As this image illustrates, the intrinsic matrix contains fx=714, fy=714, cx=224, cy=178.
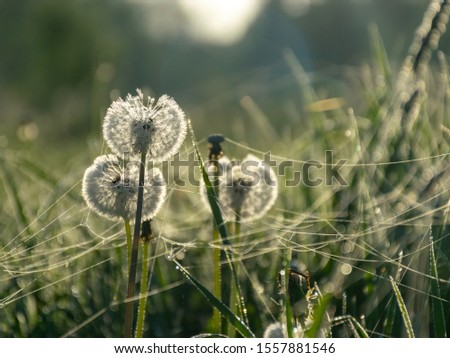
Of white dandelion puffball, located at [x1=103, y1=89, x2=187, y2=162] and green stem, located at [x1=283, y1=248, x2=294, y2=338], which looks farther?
white dandelion puffball, located at [x1=103, y1=89, x2=187, y2=162]

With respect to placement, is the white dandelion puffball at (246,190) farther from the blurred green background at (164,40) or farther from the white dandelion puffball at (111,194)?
the blurred green background at (164,40)

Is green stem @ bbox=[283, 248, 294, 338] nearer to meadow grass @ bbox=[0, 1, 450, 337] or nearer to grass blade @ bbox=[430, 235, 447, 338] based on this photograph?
meadow grass @ bbox=[0, 1, 450, 337]

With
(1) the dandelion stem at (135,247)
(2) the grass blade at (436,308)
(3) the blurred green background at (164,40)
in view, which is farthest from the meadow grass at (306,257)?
(3) the blurred green background at (164,40)

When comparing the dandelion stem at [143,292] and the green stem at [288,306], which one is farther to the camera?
the dandelion stem at [143,292]

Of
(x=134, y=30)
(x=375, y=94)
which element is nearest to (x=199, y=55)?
(x=134, y=30)

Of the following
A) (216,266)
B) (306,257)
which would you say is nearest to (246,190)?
(216,266)

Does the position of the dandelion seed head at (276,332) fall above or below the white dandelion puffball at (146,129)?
below

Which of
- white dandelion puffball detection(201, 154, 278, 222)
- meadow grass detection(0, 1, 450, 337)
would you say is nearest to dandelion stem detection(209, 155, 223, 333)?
meadow grass detection(0, 1, 450, 337)
